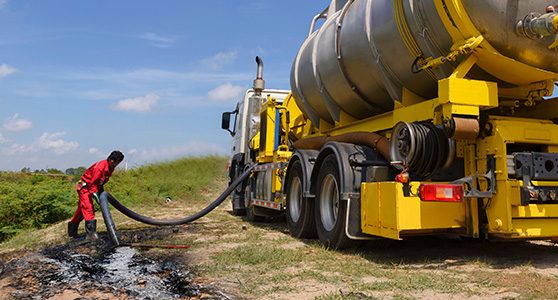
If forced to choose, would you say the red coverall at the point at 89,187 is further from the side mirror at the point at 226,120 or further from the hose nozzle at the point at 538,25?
the hose nozzle at the point at 538,25

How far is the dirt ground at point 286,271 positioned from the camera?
13.0ft

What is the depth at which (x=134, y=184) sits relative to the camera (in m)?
18.6

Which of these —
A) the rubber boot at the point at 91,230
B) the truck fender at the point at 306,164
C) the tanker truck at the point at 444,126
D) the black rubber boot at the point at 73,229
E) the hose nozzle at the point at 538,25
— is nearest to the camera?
the hose nozzle at the point at 538,25

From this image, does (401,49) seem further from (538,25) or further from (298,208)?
(298,208)

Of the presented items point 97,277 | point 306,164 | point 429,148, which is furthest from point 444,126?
point 97,277

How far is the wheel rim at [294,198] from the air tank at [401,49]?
119 cm

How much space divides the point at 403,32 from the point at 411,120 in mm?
931

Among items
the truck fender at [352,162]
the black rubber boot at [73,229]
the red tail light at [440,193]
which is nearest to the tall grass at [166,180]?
the black rubber boot at [73,229]

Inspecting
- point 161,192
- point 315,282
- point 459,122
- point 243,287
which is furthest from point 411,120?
point 161,192

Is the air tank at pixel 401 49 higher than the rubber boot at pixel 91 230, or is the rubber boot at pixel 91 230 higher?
the air tank at pixel 401 49

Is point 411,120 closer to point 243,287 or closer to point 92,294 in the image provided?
point 243,287

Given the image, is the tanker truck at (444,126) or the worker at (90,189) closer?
the tanker truck at (444,126)

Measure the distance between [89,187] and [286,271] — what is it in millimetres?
4065

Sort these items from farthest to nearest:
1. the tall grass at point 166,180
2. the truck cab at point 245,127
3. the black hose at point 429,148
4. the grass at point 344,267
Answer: the tall grass at point 166,180 < the truck cab at point 245,127 < the black hose at point 429,148 < the grass at point 344,267
